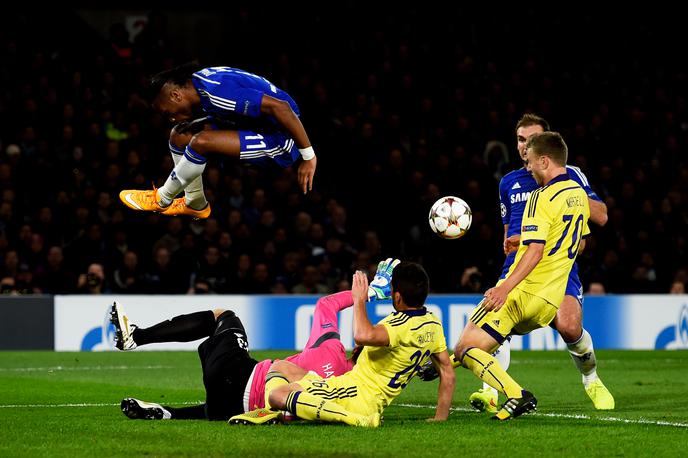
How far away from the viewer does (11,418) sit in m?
7.68

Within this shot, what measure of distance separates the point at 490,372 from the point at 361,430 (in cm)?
109

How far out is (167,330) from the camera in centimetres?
785

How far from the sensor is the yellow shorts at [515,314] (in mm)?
7535

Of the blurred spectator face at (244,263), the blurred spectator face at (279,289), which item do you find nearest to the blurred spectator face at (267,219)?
the blurred spectator face at (244,263)

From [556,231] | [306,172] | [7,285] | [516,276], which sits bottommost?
[7,285]

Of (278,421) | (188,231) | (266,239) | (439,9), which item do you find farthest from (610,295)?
(278,421)

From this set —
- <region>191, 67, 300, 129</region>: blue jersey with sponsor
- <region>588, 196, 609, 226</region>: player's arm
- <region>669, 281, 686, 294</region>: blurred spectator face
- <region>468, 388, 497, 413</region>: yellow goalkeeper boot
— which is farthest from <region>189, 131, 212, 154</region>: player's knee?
<region>669, 281, 686, 294</region>: blurred spectator face

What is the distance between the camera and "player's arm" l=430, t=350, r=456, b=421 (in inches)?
283

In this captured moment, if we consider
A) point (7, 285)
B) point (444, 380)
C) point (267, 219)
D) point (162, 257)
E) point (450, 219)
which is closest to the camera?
point (444, 380)

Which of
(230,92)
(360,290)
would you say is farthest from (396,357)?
(230,92)

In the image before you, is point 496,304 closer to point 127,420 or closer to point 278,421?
point 278,421

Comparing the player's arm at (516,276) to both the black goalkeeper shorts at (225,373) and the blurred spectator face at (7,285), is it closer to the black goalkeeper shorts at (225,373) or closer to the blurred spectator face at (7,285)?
the black goalkeeper shorts at (225,373)

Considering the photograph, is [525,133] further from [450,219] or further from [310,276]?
[310,276]

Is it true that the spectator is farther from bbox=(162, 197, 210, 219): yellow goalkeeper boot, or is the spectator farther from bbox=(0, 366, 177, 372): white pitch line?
bbox=(162, 197, 210, 219): yellow goalkeeper boot
